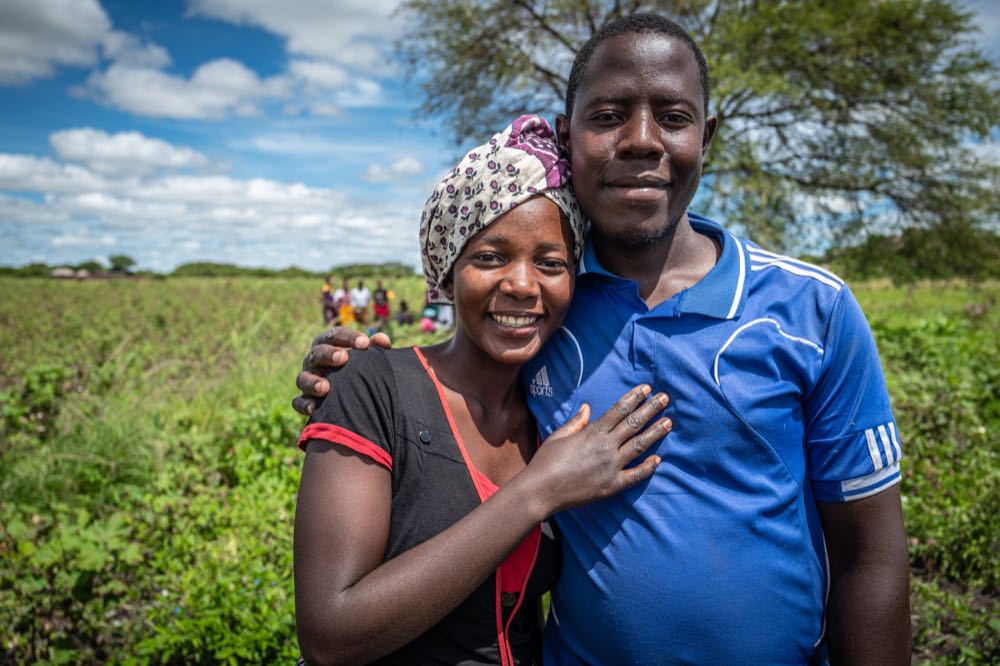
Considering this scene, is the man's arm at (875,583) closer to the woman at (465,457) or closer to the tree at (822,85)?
the woman at (465,457)

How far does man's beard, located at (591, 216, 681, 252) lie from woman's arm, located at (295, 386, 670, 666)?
1.87 ft

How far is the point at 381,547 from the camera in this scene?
163cm

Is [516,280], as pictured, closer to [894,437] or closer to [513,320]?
[513,320]

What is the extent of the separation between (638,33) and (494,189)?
562 mm

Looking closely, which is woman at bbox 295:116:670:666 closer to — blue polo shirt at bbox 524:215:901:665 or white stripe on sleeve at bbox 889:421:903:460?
blue polo shirt at bbox 524:215:901:665

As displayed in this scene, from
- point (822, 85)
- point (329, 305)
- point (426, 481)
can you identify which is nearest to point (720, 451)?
point (426, 481)

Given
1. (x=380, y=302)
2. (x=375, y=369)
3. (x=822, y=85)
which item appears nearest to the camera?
(x=375, y=369)

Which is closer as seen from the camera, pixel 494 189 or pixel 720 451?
pixel 720 451

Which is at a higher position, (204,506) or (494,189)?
(494,189)

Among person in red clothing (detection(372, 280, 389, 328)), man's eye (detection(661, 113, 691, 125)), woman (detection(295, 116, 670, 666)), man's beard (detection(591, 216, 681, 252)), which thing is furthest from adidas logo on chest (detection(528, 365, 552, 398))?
person in red clothing (detection(372, 280, 389, 328))

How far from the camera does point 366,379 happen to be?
175 centimetres

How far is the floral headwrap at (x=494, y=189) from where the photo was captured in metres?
1.87

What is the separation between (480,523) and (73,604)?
293cm

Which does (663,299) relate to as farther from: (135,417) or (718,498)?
(135,417)
